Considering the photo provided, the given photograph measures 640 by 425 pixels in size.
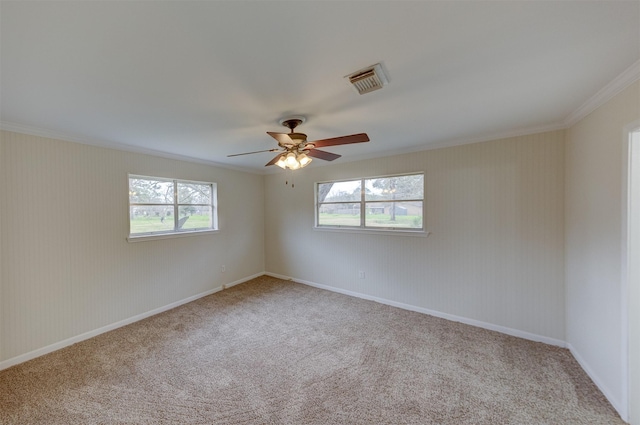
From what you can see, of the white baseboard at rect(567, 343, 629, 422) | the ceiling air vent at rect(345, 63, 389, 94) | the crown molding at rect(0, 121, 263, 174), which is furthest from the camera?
the crown molding at rect(0, 121, 263, 174)

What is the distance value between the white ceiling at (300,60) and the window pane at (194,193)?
65.5 inches

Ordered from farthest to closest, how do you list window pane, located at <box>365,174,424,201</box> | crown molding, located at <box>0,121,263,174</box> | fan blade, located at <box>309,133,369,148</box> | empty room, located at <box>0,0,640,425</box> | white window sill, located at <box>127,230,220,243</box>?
window pane, located at <box>365,174,424,201</box>, white window sill, located at <box>127,230,220,243</box>, crown molding, located at <box>0,121,263,174</box>, fan blade, located at <box>309,133,369,148</box>, empty room, located at <box>0,0,640,425</box>

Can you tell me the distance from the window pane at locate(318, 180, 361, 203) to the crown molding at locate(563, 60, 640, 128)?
2.71 metres

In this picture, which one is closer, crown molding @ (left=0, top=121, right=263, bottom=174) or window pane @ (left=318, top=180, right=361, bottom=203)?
crown molding @ (left=0, top=121, right=263, bottom=174)

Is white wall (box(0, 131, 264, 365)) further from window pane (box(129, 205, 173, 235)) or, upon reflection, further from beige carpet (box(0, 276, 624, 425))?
beige carpet (box(0, 276, 624, 425))

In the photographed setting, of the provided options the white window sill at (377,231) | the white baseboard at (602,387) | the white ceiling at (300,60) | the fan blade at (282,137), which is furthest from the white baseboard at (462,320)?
the fan blade at (282,137)

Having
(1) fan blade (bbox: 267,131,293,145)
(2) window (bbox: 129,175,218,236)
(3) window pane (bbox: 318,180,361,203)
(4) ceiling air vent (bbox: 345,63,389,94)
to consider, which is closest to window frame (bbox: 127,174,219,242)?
(2) window (bbox: 129,175,218,236)

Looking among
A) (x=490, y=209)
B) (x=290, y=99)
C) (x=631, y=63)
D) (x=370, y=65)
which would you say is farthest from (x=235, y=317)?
(x=631, y=63)

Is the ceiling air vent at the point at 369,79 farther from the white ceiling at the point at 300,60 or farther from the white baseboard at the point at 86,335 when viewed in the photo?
the white baseboard at the point at 86,335

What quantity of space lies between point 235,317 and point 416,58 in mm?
3655

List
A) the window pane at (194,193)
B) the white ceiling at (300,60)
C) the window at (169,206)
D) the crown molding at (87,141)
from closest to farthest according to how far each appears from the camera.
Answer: the white ceiling at (300,60), the crown molding at (87,141), the window at (169,206), the window pane at (194,193)

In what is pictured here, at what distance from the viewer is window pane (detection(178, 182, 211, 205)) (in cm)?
414

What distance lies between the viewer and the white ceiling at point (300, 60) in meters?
1.12

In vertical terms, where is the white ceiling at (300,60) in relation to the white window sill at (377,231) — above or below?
above
